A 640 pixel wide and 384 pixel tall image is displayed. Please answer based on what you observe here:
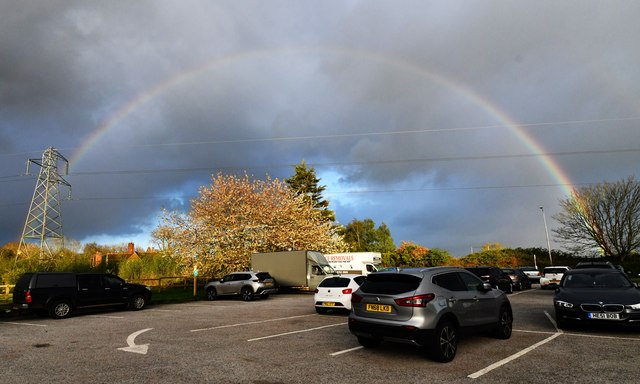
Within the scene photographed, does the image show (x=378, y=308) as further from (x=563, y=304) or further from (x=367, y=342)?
(x=563, y=304)

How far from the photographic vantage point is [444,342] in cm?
671

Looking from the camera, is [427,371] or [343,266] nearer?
[427,371]

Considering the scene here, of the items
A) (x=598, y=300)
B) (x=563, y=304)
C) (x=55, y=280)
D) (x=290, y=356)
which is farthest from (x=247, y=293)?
(x=598, y=300)

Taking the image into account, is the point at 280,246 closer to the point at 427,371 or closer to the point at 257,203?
the point at 257,203

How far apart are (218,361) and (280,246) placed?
2705 centimetres

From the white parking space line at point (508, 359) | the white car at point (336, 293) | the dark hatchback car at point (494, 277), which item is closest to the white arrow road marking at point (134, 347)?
the white parking space line at point (508, 359)

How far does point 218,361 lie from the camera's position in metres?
7.06

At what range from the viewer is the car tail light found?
653 centimetres

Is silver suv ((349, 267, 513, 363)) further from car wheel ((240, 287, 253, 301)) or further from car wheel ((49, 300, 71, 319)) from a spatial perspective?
car wheel ((240, 287, 253, 301))

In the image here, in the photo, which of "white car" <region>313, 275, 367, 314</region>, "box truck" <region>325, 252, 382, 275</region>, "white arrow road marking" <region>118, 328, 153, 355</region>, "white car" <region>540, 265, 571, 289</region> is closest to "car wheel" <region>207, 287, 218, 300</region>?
"white car" <region>313, 275, 367, 314</region>

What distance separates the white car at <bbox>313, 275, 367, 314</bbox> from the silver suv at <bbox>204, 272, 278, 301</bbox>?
794 cm

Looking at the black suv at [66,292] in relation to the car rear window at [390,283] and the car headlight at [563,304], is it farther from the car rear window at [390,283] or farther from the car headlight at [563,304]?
the car headlight at [563,304]

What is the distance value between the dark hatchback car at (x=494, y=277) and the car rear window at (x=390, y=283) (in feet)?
34.0

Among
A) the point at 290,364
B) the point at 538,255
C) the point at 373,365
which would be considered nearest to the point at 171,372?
the point at 290,364
